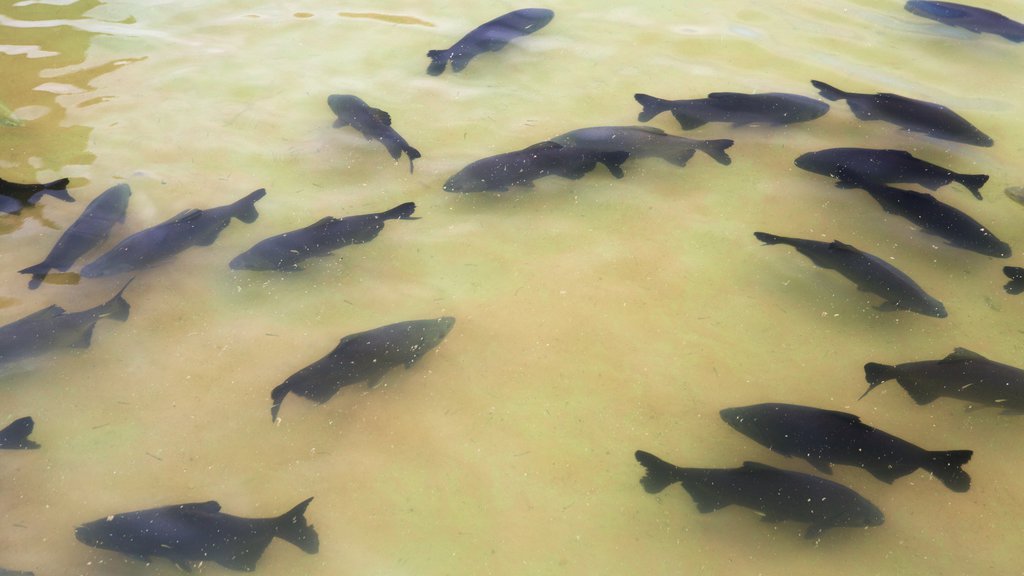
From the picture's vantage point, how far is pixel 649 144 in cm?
492

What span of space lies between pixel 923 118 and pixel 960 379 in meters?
2.42

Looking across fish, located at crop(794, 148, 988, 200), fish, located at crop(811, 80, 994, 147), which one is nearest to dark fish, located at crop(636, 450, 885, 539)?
fish, located at crop(794, 148, 988, 200)

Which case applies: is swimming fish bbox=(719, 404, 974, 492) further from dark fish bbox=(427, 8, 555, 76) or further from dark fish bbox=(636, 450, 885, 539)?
dark fish bbox=(427, 8, 555, 76)

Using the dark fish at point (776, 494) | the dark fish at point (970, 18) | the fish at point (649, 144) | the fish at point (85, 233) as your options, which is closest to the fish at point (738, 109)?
the fish at point (649, 144)

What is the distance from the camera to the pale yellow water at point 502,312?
3.18 meters

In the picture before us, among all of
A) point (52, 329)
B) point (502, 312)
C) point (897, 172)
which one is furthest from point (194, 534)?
point (897, 172)

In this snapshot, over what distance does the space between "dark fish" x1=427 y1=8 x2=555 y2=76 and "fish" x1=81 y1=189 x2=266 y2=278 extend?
2446mm

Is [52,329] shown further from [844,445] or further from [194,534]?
[844,445]

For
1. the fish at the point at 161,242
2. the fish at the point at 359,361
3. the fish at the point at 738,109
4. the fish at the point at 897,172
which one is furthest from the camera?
the fish at the point at 738,109

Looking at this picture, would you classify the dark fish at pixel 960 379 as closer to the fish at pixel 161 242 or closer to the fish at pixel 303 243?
the fish at pixel 303 243

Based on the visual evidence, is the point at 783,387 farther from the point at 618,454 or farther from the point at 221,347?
the point at 221,347

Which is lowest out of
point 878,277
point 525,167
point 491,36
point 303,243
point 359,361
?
point 359,361

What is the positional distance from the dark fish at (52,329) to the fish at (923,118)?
518 cm

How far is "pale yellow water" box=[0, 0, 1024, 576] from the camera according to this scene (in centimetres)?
318
